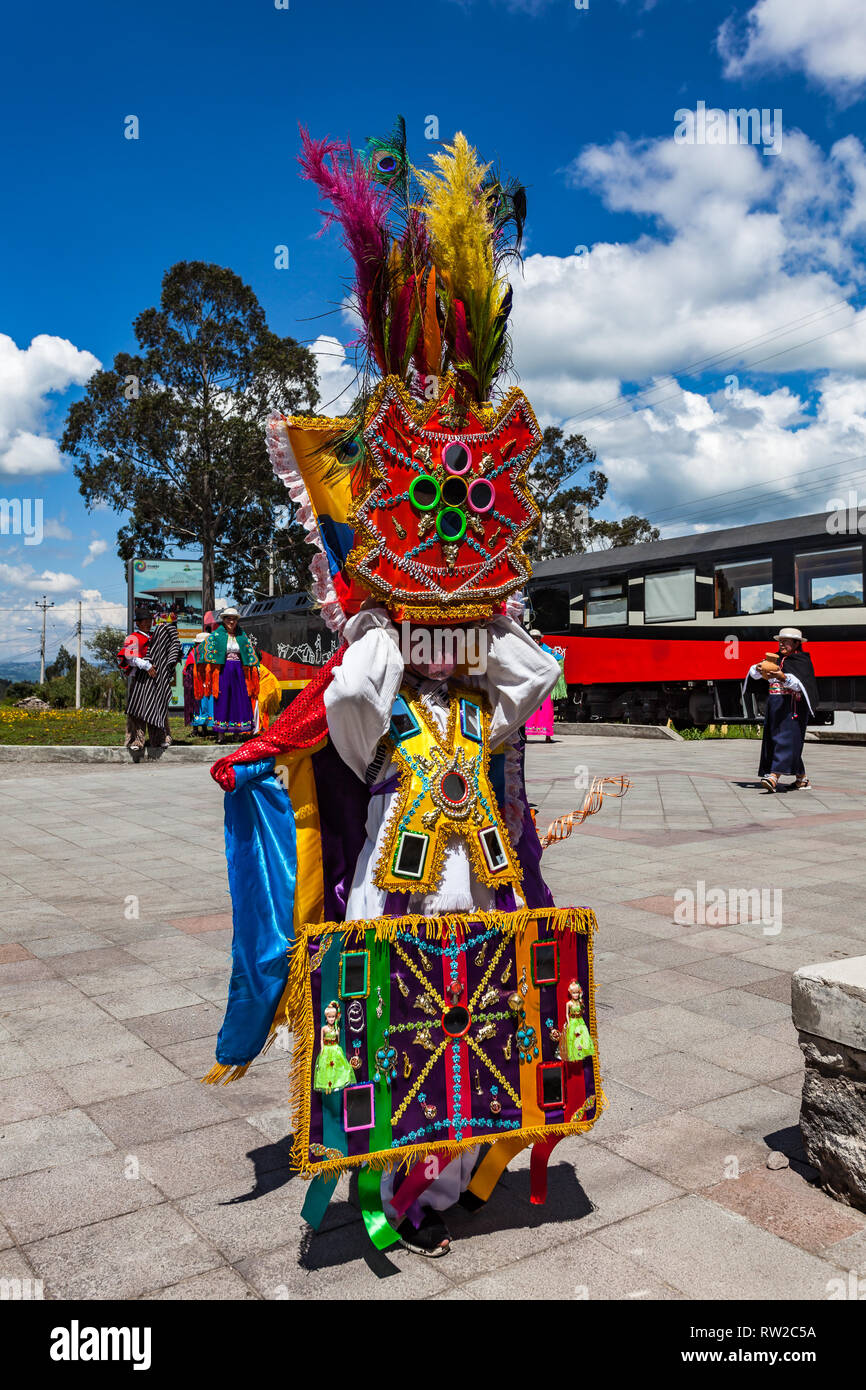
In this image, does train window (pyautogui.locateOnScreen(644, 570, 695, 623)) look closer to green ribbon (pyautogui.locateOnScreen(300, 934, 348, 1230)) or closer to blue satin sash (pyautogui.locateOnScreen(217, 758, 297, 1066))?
blue satin sash (pyautogui.locateOnScreen(217, 758, 297, 1066))

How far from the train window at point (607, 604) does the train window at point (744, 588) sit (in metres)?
2.33

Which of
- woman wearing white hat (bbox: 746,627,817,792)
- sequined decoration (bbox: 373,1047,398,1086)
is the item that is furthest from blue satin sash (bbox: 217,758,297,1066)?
woman wearing white hat (bbox: 746,627,817,792)

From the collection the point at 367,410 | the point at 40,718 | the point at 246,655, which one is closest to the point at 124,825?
the point at 246,655

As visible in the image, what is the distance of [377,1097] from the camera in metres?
2.64

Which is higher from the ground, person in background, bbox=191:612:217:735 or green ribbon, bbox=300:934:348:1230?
person in background, bbox=191:612:217:735

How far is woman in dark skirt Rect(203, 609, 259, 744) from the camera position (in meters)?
14.9

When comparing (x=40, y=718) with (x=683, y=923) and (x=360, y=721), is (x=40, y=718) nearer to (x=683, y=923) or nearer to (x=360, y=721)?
(x=683, y=923)

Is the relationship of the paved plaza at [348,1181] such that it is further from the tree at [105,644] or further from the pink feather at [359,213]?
the tree at [105,644]

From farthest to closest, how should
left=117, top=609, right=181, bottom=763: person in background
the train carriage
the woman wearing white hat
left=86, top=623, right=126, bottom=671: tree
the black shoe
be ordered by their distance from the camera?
left=86, top=623, right=126, bottom=671: tree
the train carriage
left=117, top=609, right=181, bottom=763: person in background
the woman wearing white hat
the black shoe

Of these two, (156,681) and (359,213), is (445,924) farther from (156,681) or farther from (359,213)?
(156,681)

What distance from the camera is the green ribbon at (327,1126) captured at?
2.59 m

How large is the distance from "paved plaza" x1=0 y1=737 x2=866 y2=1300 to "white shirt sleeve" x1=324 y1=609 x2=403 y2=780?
1.33m

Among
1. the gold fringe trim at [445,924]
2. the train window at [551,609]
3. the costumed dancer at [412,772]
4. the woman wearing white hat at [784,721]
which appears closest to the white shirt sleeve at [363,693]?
the costumed dancer at [412,772]

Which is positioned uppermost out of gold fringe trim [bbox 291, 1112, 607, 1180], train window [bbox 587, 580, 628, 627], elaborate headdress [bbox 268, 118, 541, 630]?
train window [bbox 587, 580, 628, 627]
